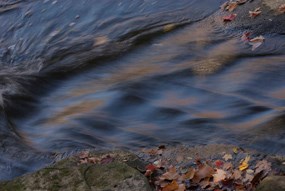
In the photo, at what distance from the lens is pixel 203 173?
543cm

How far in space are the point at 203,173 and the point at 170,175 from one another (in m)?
0.34

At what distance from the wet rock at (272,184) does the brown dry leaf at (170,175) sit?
1044 millimetres

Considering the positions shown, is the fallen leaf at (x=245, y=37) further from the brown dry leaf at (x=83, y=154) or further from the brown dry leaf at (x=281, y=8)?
the brown dry leaf at (x=83, y=154)

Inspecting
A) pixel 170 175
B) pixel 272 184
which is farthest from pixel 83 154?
pixel 272 184

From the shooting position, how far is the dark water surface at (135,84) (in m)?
6.53

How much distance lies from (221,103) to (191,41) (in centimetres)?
216

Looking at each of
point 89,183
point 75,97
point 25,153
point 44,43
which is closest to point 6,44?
point 44,43

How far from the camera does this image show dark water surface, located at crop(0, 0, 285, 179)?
653cm

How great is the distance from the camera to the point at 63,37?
10602 millimetres

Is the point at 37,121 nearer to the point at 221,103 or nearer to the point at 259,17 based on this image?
the point at 221,103

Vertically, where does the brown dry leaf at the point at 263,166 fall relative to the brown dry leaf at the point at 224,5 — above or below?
below

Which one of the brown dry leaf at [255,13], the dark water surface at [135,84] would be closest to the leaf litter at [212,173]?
the dark water surface at [135,84]

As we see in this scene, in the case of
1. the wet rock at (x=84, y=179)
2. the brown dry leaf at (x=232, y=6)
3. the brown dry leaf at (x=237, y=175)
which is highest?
the brown dry leaf at (x=232, y=6)

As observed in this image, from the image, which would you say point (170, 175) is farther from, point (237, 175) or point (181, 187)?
point (237, 175)
